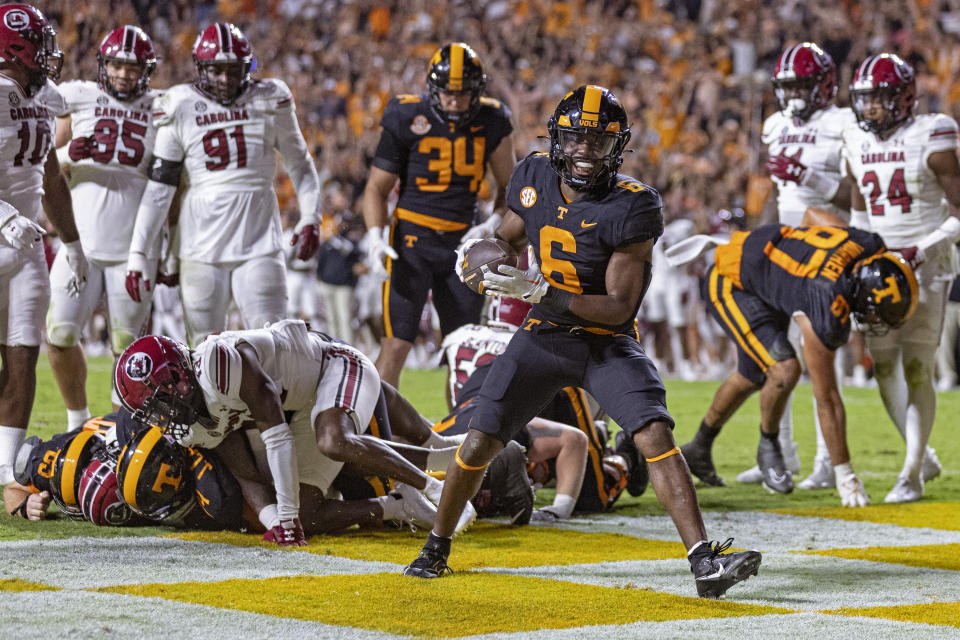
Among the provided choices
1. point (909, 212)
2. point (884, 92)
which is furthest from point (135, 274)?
point (909, 212)

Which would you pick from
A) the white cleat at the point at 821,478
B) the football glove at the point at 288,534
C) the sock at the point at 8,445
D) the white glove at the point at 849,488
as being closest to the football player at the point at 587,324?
the football glove at the point at 288,534

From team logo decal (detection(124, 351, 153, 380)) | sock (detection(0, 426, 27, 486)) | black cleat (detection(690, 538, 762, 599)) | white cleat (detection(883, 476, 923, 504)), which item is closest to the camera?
black cleat (detection(690, 538, 762, 599))

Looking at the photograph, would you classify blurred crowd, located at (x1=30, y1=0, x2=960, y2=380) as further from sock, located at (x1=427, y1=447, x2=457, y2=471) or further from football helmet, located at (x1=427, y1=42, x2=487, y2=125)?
sock, located at (x1=427, y1=447, x2=457, y2=471)

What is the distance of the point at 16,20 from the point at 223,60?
3.40 ft

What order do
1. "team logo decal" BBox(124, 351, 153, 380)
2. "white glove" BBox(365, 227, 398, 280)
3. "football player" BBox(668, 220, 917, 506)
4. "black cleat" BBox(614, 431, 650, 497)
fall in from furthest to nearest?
1. "white glove" BBox(365, 227, 398, 280)
2. "black cleat" BBox(614, 431, 650, 497)
3. "football player" BBox(668, 220, 917, 506)
4. "team logo decal" BBox(124, 351, 153, 380)

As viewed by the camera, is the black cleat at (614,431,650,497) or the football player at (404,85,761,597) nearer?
the football player at (404,85,761,597)

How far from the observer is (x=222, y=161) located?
6293 millimetres

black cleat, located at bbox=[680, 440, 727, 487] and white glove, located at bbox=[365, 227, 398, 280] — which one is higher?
white glove, located at bbox=[365, 227, 398, 280]

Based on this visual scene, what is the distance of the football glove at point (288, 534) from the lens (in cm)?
445

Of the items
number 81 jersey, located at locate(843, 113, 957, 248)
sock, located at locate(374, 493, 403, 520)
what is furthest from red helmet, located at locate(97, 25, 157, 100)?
number 81 jersey, located at locate(843, 113, 957, 248)

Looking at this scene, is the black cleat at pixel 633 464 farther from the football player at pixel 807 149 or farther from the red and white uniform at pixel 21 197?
the red and white uniform at pixel 21 197

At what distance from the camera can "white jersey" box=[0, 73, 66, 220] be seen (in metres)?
5.34

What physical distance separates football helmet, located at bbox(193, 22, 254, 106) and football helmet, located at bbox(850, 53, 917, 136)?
3.08 metres

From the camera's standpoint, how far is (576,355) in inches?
156
